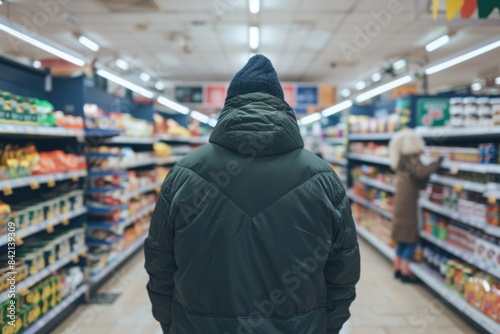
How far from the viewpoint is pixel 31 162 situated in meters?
3.26

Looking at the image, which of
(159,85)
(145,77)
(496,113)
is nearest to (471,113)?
(496,113)

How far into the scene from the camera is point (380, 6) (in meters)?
6.83

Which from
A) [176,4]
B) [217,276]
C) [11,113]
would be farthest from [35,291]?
[176,4]

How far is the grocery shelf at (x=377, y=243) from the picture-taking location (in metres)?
5.69

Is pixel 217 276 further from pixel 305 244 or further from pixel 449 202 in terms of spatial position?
pixel 449 202

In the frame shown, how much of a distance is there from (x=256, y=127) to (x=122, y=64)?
35.6 ft

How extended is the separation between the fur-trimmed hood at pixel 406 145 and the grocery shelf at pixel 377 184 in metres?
0.93

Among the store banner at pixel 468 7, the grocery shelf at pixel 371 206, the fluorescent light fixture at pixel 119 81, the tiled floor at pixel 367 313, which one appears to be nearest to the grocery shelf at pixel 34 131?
the fluorescent light fixture at pixel 119 81

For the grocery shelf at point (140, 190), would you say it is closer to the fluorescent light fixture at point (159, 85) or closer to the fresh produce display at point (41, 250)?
the fresh produce display at point (41, 250)

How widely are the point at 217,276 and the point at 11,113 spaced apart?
2419 millimetres

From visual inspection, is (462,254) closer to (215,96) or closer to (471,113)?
(471,113)

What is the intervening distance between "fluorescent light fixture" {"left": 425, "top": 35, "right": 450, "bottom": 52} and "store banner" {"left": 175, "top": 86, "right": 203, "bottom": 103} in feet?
22.4

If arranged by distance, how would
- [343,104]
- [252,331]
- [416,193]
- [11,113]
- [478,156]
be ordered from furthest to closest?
[343,104]
[416,193]
[478,156]
[11,113]
[252,331]

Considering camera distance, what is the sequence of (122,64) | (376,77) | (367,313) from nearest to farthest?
1. (367,313)
2. (122,64)
3. (376,77)
